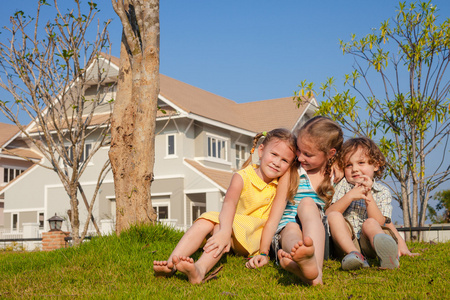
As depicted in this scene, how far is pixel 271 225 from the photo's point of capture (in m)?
4.02

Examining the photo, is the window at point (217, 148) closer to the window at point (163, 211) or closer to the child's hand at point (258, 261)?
the window at point (163, 211)

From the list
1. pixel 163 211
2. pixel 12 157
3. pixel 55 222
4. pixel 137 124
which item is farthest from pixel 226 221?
pixel 12 157

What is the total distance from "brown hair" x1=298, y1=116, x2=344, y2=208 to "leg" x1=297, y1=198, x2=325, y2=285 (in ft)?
1.31

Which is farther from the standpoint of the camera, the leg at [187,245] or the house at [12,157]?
the house at [12,157]

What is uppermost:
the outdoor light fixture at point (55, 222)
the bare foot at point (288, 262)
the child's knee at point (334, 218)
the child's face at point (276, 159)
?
the child's face at point (276, 159)

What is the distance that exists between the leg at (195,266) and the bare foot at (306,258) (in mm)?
826

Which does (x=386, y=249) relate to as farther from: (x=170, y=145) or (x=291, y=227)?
(x=170, y=145)

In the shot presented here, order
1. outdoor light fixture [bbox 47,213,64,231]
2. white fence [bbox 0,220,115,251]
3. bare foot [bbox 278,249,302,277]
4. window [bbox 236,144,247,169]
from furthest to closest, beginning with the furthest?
1. window [bbox 236,144,247,169]
2. white fence [bbox 0,220,115,251]
3. outdoor light fixture [bbox 47,213,64,231]
4. bare foot [bbox 278,249,302,277]

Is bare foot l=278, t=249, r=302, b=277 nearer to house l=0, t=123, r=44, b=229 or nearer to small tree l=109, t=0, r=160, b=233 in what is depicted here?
small tree l=109, t=0, r=160, b=233

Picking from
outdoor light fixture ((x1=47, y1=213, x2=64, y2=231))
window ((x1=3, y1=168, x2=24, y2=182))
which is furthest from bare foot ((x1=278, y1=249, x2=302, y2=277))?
window ((x1=3, y1=168, x2=24, y2=182))

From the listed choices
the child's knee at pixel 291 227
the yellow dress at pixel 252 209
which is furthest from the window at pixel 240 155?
the child's knee at pixel 291 227

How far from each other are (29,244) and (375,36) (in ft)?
48.6

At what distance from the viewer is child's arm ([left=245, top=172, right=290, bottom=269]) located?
402 cm

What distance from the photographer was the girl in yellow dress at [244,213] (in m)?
3.82
